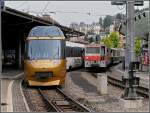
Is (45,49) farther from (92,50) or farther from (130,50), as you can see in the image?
(92,50)

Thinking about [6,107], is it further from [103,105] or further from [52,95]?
[52,95]

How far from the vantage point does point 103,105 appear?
734 inches

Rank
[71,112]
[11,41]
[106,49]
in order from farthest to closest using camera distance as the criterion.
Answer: [11,41]
[106,49]
[71,112]

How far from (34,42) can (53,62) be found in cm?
155

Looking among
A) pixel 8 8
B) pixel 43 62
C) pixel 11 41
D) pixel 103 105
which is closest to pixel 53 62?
pixel 43 62

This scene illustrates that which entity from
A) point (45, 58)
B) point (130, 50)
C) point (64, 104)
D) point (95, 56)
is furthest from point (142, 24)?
point (64, 104)

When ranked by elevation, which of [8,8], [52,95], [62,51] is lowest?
[52,95]

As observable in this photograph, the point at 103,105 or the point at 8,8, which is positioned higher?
the point at 8,8

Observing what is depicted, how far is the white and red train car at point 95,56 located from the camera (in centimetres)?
4741

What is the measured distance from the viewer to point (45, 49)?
87.3 feet

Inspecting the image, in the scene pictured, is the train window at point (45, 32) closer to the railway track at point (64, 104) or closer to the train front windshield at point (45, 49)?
the train front windshield at point (45, 49)

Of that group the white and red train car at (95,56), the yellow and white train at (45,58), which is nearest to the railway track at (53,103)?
the yellow and white train at (45,58)

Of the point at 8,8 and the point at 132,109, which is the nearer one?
the point at 132,109

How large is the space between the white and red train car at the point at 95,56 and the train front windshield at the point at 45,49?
20.5 metres
